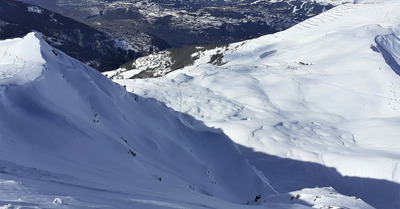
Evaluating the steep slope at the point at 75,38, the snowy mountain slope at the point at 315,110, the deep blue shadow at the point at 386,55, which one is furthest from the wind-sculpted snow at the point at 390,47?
the steep slope at the point at 75,38

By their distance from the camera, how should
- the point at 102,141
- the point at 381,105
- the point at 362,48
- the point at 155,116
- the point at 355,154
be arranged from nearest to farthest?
the point at 102,141, the point at 155,116, the point at 355,154, the point at 381,105, the point at 362,48

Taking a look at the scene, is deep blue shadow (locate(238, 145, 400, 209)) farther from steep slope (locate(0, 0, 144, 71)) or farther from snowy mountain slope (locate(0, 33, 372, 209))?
steep slope (locate(0, 0, 144, 71))

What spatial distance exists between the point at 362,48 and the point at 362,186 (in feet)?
83.9

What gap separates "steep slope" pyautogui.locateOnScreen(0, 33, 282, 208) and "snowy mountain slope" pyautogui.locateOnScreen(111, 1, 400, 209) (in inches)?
175

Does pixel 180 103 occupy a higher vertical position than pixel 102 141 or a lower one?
lower

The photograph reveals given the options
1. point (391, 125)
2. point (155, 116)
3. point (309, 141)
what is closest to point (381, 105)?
point (391, 125)

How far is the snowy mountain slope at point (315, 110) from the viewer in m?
16.8

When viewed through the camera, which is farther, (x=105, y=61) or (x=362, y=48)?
(x=105, y=61)

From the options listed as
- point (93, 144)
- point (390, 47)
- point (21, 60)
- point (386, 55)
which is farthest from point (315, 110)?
point (390, 47)

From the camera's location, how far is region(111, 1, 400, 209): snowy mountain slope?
1675cm

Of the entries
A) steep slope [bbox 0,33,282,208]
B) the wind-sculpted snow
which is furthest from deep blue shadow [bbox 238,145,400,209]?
the wind-sculpted snow

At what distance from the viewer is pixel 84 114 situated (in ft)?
32.6

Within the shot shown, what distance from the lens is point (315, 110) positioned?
2534cm

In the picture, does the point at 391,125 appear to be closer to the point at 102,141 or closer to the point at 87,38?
the point at 102,141
